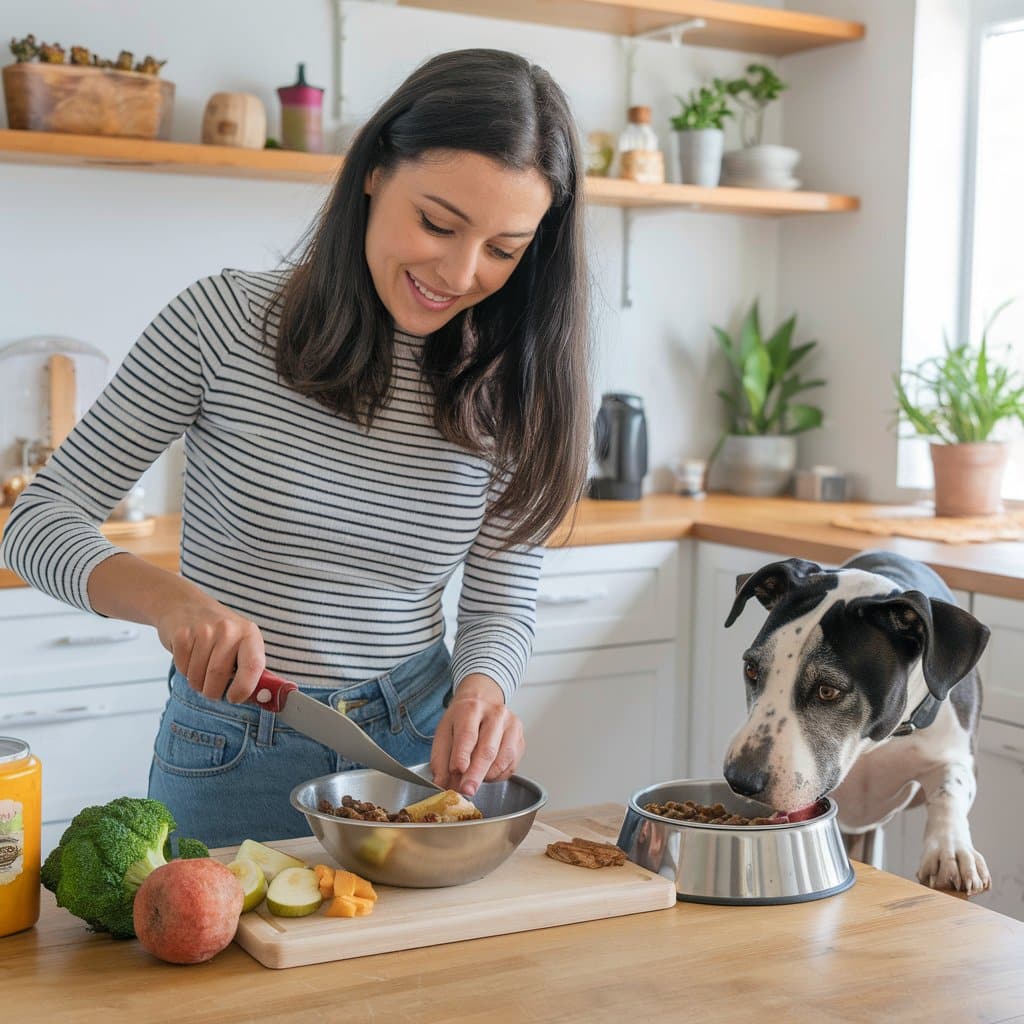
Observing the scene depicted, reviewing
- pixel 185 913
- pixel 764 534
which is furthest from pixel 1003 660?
pixel 185 913

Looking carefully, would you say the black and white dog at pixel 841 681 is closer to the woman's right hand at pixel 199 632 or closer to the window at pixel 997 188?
the woman's right hand at pixel 199 632

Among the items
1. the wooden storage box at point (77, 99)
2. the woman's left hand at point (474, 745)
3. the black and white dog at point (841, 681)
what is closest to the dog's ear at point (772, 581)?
the black and white dog at point (841, 681)

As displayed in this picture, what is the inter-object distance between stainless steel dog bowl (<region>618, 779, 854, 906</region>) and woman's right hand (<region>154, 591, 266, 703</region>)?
372mm

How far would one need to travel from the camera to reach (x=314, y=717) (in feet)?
3.76

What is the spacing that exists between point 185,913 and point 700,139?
275cm

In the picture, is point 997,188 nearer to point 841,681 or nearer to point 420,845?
point 841,681

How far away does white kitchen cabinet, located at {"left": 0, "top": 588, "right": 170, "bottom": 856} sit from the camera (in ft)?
7.66

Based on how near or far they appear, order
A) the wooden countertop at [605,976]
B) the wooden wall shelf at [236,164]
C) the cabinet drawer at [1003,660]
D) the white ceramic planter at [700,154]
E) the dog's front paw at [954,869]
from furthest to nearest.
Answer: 1. the white ceramic planter at [700,154]
2. the wooden wall shelf at [236,164]
3. the cabinet drawer at [1003,660]
4. the dog's front paw at [954,869]
5. the wooden countertop at [605,976]

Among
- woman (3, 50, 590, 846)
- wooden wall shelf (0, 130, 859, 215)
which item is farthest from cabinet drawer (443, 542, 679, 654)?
woman (3, 50, 590, 846)

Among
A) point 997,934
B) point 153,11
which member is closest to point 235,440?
point 997,934

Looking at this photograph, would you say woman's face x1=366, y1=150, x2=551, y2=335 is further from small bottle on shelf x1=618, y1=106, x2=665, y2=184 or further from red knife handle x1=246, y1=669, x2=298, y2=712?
small bottle on shelf x1=618, y1=106, x2=665, y2=184

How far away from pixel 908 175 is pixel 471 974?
281 centimetres

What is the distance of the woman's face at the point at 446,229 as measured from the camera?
129 centimetres

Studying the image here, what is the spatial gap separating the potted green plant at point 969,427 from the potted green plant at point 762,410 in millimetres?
451
